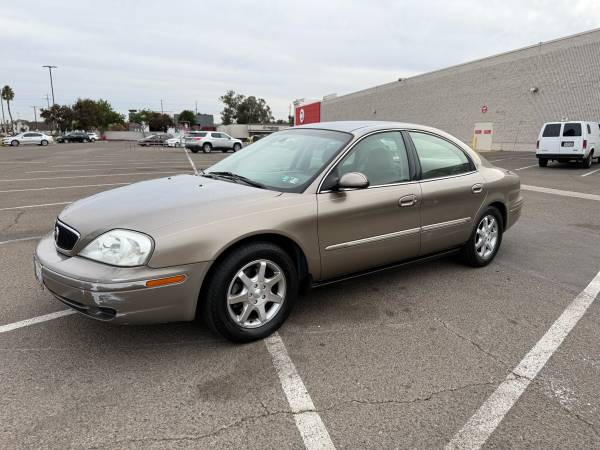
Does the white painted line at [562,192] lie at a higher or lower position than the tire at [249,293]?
lower

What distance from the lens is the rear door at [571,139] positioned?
602 inches

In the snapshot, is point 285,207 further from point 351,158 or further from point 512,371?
point 512,371

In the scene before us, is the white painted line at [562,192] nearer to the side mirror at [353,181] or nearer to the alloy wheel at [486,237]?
the alloy wheel at [486,237]

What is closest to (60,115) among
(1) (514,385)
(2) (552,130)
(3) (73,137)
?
(3) (73,137)

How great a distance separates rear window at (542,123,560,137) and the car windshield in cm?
1501

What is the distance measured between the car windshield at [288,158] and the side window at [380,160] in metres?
0.13

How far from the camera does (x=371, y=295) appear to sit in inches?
156

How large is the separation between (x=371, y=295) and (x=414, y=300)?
14.7 inches

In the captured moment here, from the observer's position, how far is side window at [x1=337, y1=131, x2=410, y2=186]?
360 cm

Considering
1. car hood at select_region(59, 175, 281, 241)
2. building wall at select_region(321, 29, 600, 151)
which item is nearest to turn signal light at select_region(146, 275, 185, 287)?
car hood at select_region(59, 175, 281, 241)

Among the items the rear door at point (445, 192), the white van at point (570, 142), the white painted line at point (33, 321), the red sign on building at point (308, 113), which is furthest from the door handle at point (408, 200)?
the red sign on building at point (308, 113)

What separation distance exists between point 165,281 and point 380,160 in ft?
6.84

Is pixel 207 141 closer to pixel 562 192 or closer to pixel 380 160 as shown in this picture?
pixel 562 192

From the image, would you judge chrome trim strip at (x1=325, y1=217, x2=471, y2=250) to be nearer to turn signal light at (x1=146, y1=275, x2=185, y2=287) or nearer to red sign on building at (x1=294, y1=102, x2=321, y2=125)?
turn signal light at (x1=146, y1=275, x2=185, y2=287)
